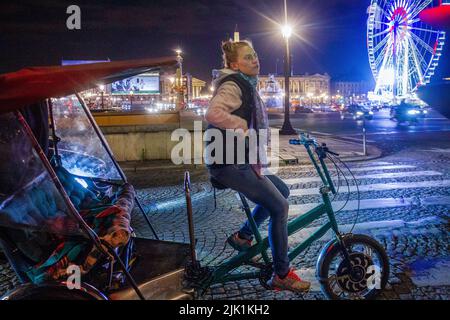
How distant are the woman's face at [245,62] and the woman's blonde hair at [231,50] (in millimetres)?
30

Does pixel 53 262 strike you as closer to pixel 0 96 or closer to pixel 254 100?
pixel 0 96

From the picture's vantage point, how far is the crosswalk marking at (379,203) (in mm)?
6570

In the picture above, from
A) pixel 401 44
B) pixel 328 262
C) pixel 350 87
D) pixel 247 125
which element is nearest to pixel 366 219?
pixel 328 262

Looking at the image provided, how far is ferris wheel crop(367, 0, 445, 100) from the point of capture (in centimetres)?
3037

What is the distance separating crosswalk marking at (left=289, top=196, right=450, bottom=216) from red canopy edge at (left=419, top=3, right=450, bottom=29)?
335 centimetres

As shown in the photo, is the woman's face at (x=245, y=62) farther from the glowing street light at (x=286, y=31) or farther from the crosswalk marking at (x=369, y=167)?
the glowing street light at (x=286, y=31)

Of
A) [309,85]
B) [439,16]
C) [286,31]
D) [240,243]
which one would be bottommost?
[240,243]

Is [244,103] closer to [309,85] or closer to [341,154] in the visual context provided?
[341,154]

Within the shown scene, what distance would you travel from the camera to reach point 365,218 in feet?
19.7

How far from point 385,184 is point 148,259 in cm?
600

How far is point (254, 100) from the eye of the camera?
325cm

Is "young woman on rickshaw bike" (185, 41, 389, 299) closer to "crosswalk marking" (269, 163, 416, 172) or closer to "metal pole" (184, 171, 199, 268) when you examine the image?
"metal pole" (184, 171, 199, 268)

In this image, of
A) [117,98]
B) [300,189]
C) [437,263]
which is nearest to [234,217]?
[300,189]

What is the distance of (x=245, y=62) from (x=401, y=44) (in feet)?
116
